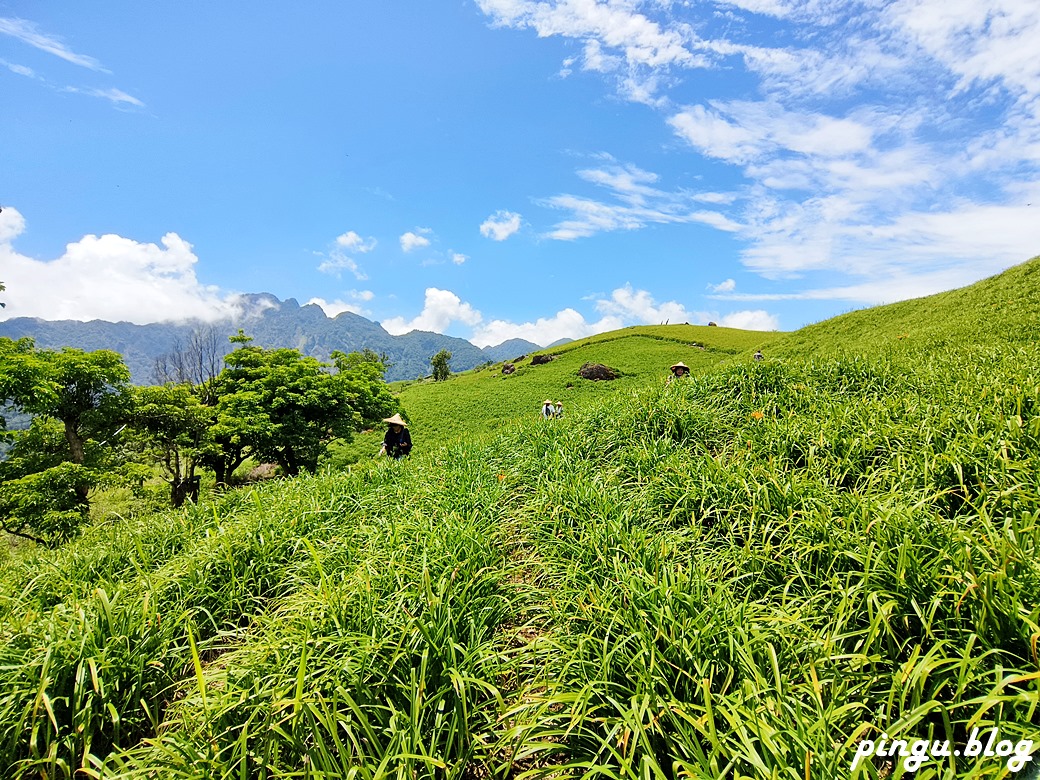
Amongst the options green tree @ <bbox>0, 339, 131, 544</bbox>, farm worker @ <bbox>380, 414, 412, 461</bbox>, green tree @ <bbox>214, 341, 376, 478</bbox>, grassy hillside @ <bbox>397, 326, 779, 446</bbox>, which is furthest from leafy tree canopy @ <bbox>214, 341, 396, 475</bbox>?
farm worker @ <bbox>380, 414, 412, 461</bbox>

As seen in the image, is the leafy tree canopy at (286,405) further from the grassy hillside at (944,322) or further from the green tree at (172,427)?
the grassy hillside at (944,322)

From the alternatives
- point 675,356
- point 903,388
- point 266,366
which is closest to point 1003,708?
point 903,388

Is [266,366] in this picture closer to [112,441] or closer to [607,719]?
[112,441]

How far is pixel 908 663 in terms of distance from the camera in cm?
230

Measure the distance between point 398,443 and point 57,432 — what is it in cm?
1142

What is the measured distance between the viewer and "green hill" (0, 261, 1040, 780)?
2299 millimetres

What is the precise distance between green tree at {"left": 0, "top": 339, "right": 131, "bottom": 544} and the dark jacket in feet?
27.2

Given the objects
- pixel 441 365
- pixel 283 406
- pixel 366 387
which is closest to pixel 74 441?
pixel 283 406

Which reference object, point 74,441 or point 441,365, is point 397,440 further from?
point 441,365

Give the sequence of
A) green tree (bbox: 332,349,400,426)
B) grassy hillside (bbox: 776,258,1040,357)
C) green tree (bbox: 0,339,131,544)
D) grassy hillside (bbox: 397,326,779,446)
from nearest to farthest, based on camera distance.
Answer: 1. grassy hillside (bbox: 776,258,1040,357)
2. green tree (bbox: 0,339,131,544)
3. green tree (bbox: 332,349,400,426)
4. grassy hillside (bbox: 397,326,779,446)

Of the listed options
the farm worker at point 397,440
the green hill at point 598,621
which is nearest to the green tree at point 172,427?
the farm worker at point 397,440

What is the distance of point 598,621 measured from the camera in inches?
122

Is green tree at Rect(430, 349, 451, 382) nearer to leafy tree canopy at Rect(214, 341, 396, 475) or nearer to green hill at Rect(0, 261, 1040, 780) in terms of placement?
leafy tree canopy at Rect(214, 341, 396, 475)

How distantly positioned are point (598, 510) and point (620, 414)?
2.92m
